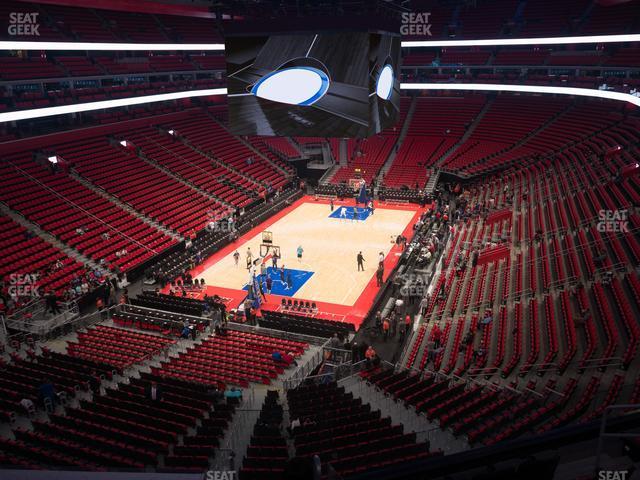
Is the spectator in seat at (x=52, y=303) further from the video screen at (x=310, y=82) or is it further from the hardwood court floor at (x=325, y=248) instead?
the video screen at (x=310, y=82)

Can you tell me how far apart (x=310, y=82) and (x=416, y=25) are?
30637 mm

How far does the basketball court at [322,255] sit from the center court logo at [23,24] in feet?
56.5

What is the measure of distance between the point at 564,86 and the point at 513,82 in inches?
195

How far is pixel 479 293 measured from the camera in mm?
19953

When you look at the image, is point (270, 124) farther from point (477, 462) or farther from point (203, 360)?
point (477, 462)

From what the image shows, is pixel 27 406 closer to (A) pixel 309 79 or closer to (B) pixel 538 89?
(A) pixel 309 79

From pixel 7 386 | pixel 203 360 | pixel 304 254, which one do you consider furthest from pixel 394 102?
pixel 7 386

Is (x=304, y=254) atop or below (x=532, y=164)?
below

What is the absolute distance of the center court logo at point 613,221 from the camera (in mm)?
19766

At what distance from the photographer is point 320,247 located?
2939cm

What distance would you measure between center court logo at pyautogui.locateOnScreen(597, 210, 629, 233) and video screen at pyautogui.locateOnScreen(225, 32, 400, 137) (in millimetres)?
9957

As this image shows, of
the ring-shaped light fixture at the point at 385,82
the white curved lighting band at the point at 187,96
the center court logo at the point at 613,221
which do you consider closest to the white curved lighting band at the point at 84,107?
the white curved lighting band at the point at 187,96

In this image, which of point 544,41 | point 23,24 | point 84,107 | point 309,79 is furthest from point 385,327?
point 544,41

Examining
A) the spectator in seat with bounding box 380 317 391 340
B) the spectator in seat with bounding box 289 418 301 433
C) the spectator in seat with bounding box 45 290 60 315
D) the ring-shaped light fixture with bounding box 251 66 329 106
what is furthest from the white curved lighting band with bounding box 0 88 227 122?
the spectator in seat with bounding box 289 418 301 433
